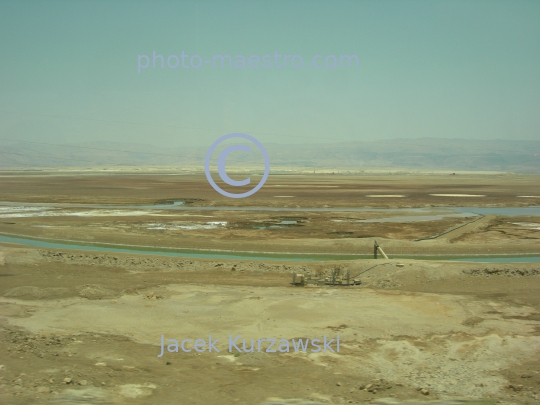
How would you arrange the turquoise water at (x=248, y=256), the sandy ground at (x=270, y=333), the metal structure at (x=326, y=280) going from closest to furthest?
the sandy ground at (x=270, y=333)
the metal structure at (x=326, y=280)
the turquoise water at (x=248, y=256)

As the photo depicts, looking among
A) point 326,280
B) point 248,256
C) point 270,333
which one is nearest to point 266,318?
point 270,333

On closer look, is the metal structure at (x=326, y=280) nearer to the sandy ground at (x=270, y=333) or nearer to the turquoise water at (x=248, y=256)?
the sandy ground at (x=270, y=333)

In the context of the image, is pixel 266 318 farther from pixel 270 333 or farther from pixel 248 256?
pixel 248 256

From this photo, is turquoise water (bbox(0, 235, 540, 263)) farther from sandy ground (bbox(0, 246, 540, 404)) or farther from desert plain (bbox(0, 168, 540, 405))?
sandy ground (bbox(0, 246, 540, 404))

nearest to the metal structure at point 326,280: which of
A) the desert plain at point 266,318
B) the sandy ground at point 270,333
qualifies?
the desert plain at point 266,318

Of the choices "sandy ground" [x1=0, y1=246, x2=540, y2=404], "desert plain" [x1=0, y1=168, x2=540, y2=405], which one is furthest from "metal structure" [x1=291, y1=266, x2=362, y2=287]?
"sandy ground" [x1=0, y1=246, x2=540, y2=404]

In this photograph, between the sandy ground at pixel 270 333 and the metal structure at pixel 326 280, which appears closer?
the sandy ground at pixel 270 333
